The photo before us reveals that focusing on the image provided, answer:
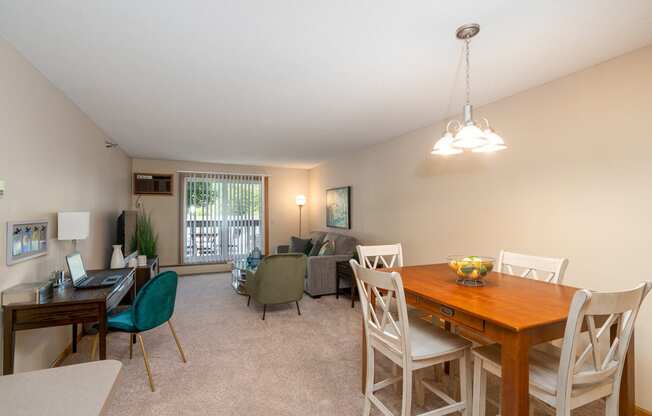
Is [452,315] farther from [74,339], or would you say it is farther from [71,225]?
[74,339]

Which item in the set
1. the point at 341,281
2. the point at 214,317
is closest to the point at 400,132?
the point at 341,281

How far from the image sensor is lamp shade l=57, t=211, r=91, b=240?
2.52m

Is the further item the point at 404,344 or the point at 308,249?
the point at 308,249

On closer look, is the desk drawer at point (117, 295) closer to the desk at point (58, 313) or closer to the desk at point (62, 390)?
the desk at point (58, 313)

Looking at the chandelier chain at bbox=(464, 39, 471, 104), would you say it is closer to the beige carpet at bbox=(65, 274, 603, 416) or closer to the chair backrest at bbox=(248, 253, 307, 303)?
the beige carpet at bbox=(65, 274, 603, 416)

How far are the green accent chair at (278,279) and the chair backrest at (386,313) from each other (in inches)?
74.0

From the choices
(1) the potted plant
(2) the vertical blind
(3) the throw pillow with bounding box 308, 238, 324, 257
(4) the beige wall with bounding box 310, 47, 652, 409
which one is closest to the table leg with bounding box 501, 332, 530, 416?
(4) the beige wall with bounding box 310, 47, 652, 409

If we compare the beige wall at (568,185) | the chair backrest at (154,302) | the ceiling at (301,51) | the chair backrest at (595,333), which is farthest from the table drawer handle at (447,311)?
the chair backrest at (154,302)

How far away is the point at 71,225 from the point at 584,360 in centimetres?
361

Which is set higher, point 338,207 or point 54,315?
point 338,207

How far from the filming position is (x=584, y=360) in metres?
1.38

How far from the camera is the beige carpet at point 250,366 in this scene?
2.05 meters

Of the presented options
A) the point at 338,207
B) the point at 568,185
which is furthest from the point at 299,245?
the point at 568,185

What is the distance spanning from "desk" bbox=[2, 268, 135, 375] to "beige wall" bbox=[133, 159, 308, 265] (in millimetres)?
3918
